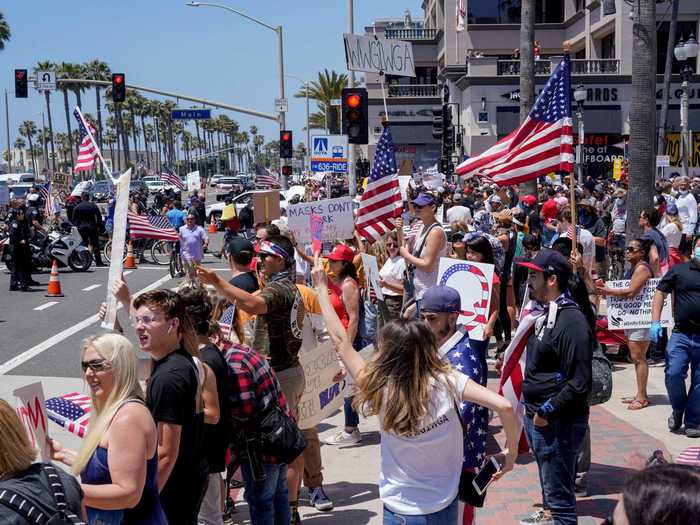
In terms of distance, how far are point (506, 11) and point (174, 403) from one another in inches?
2121

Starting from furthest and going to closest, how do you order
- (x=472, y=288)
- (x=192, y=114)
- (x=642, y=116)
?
1. (x=192, y=114)
2. (x=642, y=116)
3. (x=472, y=288)

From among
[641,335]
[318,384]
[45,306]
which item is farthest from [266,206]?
[45,306]

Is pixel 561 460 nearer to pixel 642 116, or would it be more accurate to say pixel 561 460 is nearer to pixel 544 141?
pixel 544 141

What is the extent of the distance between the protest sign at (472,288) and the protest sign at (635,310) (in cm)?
267

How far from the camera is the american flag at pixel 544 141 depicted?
28.6ft

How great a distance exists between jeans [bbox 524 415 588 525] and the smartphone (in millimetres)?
1076

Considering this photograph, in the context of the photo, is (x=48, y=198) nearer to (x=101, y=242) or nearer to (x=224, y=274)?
(x=101, y=242)

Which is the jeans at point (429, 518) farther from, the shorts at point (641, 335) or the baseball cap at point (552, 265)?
the shorts at point (641, 335)

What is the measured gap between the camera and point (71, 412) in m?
4.79

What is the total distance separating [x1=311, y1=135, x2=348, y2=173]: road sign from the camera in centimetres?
2331

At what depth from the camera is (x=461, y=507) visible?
4504mm

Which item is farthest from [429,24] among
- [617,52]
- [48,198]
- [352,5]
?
[352,5]

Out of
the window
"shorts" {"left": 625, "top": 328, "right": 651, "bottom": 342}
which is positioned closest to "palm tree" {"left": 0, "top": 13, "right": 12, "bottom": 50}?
the window

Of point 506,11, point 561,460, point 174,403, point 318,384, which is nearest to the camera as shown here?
point 174,403
